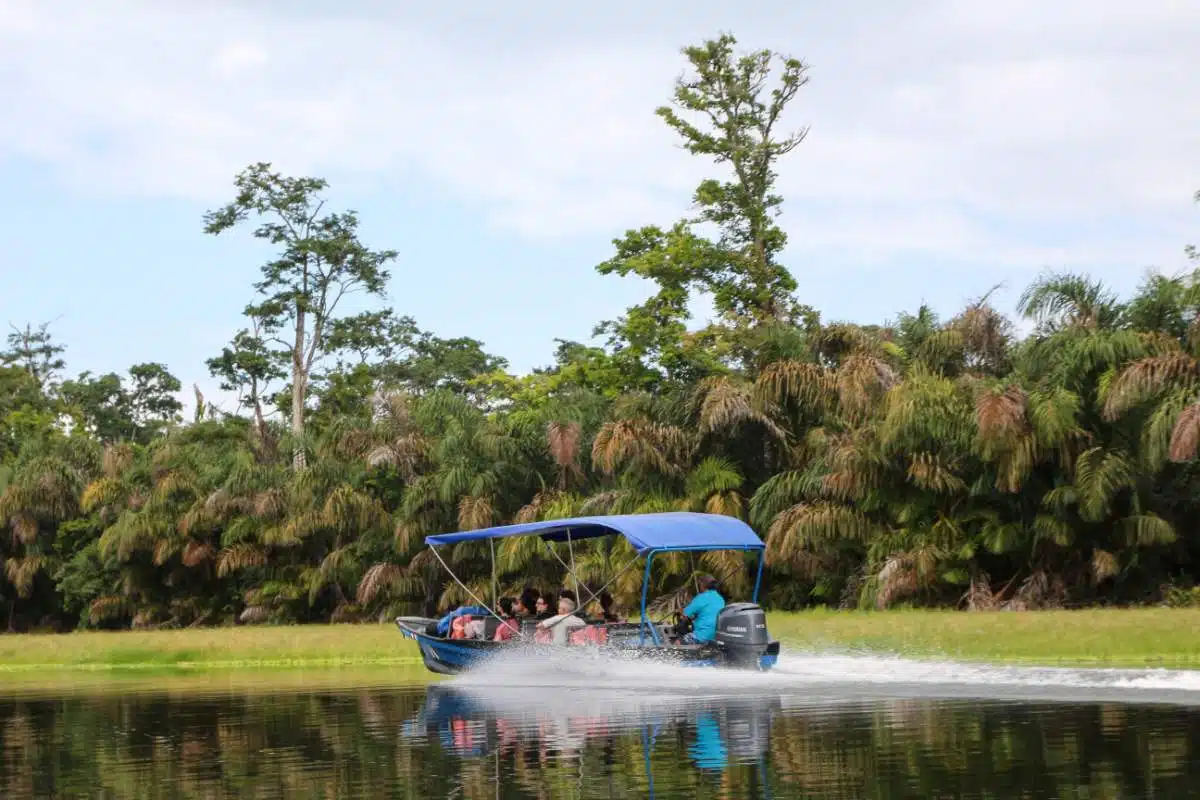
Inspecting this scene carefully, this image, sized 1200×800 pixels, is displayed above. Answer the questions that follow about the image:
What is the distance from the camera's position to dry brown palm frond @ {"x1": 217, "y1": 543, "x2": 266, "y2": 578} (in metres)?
43.6

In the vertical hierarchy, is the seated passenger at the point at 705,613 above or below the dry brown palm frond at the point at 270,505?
below

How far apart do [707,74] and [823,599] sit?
19.0 meters

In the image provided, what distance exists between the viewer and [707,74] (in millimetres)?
47656

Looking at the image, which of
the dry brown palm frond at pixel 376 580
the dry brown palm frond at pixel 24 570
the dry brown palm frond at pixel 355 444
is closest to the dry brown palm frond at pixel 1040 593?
the dry brown palm frond at pixel 376 580

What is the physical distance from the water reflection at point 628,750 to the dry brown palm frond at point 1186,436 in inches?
398

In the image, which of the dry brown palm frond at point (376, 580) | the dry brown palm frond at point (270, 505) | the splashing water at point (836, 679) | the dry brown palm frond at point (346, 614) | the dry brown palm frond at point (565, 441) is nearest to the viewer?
the splashing water at point (836, 679)

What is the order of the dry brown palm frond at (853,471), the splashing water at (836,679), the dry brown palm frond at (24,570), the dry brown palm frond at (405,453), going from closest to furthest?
the splashing water at (836,679)
the dry brown palm frond at (853,471)
the dry brown palm frond at (405,453)
the dry brown palm frond at (24,570)

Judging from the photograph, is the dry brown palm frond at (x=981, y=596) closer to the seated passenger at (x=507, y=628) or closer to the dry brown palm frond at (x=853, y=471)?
the dry brown palm frond at (x=853, y=471)

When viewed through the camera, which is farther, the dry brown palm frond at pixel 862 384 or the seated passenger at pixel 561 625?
the dry brown palm frond at pixel 862 384

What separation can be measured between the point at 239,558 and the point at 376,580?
5858 mm

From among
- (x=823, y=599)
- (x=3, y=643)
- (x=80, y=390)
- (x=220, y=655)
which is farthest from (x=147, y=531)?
(x=80, y=390)

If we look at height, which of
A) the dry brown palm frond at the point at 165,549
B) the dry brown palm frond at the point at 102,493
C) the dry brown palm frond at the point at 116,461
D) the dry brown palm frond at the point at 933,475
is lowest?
the dry brown palm frond at the point at 165,549

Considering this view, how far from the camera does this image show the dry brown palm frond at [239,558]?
143ft

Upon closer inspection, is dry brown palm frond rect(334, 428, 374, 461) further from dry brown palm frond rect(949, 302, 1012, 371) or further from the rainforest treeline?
dry brown palm frond rect(949, 302, 1012, 371)
